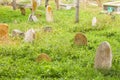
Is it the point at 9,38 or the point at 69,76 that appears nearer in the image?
the point at 69,76

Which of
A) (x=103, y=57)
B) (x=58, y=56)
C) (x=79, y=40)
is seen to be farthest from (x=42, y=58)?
(x=79, y=40)

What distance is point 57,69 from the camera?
32.8ft

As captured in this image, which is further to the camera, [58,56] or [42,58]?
[58,56]

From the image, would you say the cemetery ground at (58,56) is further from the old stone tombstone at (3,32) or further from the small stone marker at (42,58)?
the old stone tombstone at (3,32)

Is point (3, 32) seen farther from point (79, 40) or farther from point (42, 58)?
point (42, 58)

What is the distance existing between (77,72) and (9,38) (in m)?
5.12

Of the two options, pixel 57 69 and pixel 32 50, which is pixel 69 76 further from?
pixel 32 50

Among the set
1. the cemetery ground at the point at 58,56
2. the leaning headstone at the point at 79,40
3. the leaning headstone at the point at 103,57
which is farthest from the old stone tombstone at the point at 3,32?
the leaning headstone at the point at 103,57

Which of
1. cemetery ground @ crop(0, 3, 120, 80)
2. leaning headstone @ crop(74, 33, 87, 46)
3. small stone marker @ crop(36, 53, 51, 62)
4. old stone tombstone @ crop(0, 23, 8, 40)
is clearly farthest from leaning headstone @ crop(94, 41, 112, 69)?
old stone tombstone @ crop(0, 23, 8, 40)

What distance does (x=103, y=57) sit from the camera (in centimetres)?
1027

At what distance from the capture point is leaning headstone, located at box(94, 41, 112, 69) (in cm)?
1023

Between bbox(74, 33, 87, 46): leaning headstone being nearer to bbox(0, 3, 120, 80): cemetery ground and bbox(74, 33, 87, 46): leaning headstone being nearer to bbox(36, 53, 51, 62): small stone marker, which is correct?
bbox(0, 3, 120, 80): cemetery ground

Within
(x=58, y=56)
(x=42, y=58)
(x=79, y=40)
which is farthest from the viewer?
(x=79, y=40)

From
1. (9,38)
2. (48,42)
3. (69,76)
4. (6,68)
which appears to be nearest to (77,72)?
(69,76)
